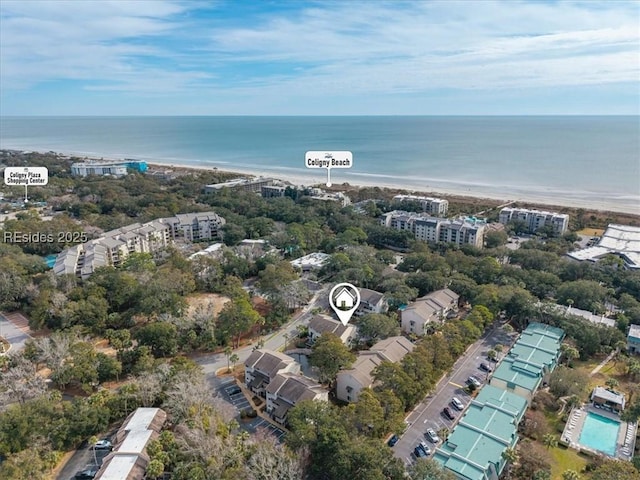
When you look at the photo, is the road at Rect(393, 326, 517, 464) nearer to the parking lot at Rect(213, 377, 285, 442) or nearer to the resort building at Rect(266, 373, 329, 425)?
the resort building at Rect(266, 373, 329, 425)

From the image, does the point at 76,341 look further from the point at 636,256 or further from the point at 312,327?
the point at 636,256

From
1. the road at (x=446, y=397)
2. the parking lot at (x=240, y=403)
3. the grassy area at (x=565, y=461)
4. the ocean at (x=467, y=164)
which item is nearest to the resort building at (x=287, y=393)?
the parking lot at (x=240, y=403)

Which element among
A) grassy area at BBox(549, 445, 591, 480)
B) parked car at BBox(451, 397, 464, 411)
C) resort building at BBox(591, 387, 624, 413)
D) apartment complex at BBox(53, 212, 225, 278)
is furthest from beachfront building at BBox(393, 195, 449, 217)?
grassy area at BBox(549, 445, 591, 480)

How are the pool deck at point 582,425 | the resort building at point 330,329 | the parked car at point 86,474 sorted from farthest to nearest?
the resort building at point 330,329 → the pool deck at point 582,425 → the parked car at point 86,474

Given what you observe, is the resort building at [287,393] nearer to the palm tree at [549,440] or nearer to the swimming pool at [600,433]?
the palm tree at [549,440]

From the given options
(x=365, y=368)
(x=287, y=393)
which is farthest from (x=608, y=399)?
(x=287, y=393)

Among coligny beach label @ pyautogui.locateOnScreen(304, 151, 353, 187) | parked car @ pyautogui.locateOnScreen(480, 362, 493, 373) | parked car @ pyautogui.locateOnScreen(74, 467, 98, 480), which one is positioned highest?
coligny beach label @ pyautogui.locateOnScreen(304, 151, 353, 187)

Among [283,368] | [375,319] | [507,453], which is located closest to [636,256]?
[375,319]
